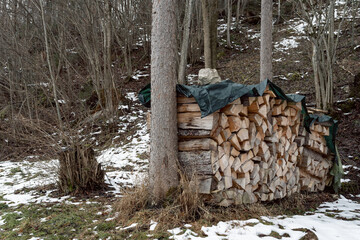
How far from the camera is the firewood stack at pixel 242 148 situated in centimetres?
336

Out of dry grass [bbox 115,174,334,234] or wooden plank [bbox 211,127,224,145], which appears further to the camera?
wooden plank [bbox 211,127,224,145]

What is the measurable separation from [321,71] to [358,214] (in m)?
5.10

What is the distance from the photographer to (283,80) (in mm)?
10594

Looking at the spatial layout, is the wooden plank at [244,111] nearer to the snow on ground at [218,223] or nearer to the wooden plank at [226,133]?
the wooden plank at [226,133]

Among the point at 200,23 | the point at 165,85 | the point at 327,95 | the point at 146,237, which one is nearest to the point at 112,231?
the point at 146,237

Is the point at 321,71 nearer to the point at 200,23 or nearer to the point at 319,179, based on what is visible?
the point at 319,179

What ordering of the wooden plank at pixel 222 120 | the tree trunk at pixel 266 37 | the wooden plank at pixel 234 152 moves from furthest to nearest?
the tree trunk at pixel 266 37 → the wooden plank at pixel 234 152 → the wooden plank at pixel 222 120

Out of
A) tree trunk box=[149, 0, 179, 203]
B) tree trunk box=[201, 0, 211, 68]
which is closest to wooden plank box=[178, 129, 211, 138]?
tree trunk box=[149, 0, 179, 203]

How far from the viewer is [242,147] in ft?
12.0

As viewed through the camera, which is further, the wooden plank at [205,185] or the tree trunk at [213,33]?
the tree trunk at [213,33]

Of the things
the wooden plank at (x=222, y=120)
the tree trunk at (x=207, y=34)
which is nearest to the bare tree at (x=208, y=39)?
the tree trunk at (x=207, y=34)

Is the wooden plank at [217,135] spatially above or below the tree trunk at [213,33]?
below

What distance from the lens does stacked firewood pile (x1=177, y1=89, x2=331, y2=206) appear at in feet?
11.0

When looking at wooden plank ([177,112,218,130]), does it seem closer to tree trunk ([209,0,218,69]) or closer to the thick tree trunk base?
the thick tree trunk base
